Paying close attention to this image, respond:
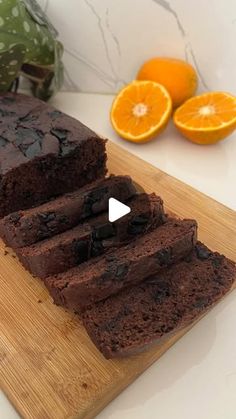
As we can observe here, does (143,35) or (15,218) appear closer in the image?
(15,218)

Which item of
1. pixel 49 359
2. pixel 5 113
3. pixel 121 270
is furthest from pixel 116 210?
pixel 5 113

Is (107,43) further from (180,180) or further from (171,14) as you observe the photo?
(180,180)

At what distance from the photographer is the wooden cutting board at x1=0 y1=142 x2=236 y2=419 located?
161 cm

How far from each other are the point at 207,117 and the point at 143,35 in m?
0.82

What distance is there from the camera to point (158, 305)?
70.0 inches

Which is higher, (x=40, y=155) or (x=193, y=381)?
(x=40, y=155)

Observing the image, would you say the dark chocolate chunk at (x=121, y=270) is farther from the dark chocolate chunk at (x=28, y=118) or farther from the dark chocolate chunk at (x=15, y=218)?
the dark chocolate chunk at (x=28, y=118)


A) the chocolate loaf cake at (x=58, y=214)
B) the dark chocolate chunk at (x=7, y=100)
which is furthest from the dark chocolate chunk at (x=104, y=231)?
the dark chocolate chunk at (x=7, y=100)

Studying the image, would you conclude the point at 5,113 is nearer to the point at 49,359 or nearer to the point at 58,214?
the point at 58,214

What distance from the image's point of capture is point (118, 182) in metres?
2.21

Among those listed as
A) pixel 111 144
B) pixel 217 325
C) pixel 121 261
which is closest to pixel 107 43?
pixel 111 144

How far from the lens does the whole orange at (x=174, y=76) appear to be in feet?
9.76

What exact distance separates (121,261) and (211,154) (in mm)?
1440

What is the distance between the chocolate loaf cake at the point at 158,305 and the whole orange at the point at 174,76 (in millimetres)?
1445
